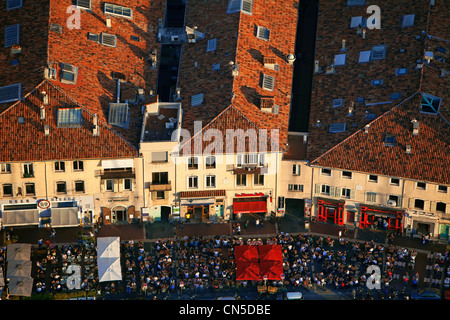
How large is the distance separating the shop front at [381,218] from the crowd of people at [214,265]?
13.5 feet

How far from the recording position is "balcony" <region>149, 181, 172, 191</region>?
5664 inches

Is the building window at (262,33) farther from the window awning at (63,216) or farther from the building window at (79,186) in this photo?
the window awning at (63,216)

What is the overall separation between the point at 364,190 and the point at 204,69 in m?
29.7

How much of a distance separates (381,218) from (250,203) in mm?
18893

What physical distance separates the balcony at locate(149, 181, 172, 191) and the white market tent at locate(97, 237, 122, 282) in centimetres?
1168

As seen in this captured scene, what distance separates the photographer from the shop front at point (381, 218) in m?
144

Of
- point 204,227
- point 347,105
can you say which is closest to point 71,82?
point 204,227

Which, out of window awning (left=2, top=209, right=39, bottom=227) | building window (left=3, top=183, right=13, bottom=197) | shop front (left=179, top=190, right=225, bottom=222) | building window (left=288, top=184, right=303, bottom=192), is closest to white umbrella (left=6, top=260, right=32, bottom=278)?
window awning (left=2, top=209, right=39, bottom=227)

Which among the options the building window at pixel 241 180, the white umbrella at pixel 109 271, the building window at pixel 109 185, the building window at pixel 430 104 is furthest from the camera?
the building window at pixel 241 180

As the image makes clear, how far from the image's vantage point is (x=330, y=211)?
482ft

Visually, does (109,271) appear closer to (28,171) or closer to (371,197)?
(28,171)

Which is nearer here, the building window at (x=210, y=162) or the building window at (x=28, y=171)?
the building window at (x=28, y=171)

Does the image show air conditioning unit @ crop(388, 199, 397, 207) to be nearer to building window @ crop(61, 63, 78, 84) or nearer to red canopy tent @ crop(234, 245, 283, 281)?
red canopy tent @ crop(234, 245, 283, 281)

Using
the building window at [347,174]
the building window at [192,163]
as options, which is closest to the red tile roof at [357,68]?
the building window at [347,174]
